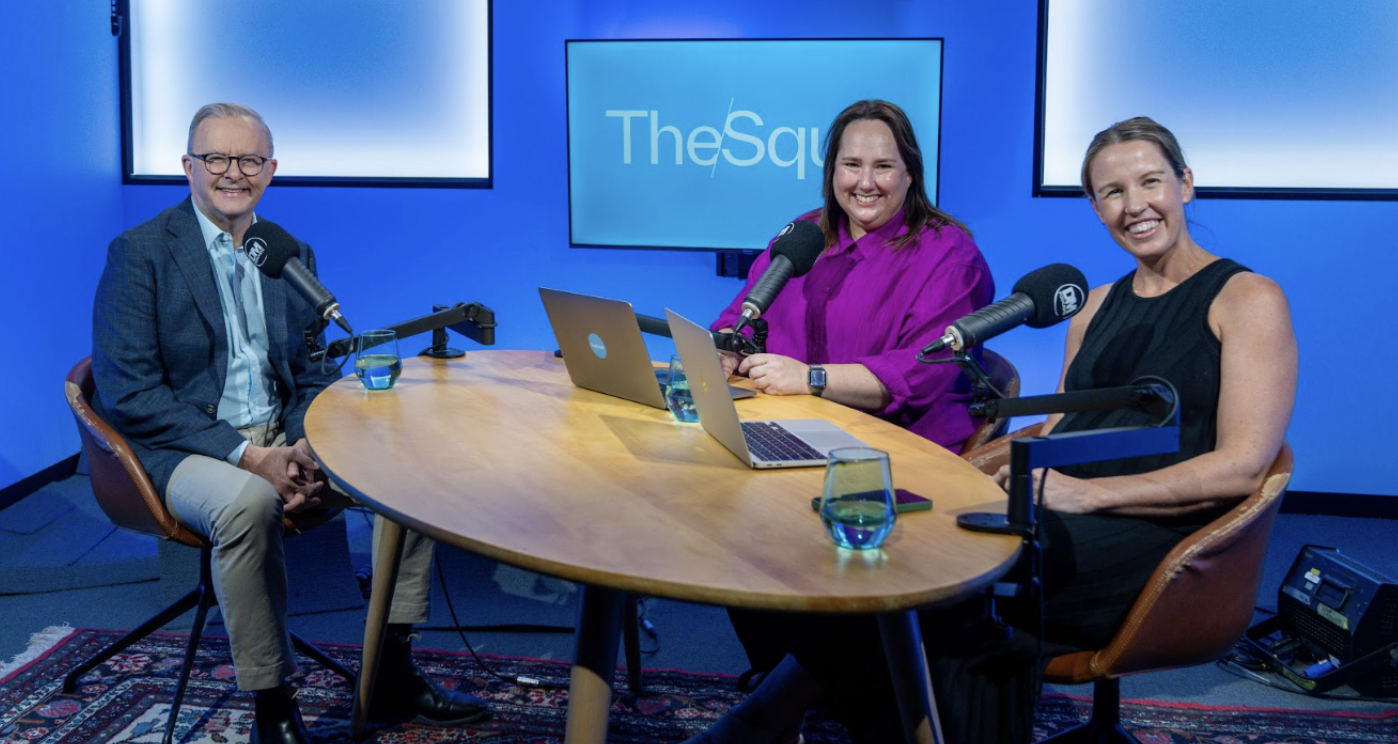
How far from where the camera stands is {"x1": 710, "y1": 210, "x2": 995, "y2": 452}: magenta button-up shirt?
8.53ft

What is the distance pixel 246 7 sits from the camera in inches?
188

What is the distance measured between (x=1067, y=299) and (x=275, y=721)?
1784mm

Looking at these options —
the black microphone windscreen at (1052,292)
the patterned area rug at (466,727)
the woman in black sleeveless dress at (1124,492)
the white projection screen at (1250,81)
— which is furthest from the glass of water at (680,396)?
the white projection screen at (1250,81)

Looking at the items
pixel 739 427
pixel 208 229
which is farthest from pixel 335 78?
pixel 739 427

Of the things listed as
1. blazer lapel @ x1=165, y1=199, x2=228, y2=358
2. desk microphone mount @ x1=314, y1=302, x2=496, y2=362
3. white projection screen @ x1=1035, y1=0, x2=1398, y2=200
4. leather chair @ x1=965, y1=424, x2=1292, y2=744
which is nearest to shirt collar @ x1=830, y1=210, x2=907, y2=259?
desk microphone mount @ x1=314, y1=302, x2=496, y2=362

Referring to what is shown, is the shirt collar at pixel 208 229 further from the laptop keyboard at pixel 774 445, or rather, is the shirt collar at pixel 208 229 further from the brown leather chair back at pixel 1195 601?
the brown leather chair back at pixel 1195 601

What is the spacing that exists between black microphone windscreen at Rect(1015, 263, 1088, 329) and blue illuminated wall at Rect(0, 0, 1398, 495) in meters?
2.81

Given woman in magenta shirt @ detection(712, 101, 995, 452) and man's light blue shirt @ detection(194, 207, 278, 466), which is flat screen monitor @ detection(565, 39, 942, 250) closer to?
woman in magenta shirt @ detection(712, 101, 995, 452)

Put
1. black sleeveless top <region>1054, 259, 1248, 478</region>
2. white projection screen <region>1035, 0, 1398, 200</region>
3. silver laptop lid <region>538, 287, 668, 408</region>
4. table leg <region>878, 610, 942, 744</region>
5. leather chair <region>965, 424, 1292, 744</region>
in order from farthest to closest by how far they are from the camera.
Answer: white projection screen <region>1035, 0, 1398, 200</region> < silver laptop lid <region>538, 287, 668, 408</region> < black sleeveless top <region>1054, 259, 1248, 478</region> < leather chair <region>965, 424, 1292, 744</region> < table leg <region>878, 610, 942, 744</region>

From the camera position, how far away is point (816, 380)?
249 cm

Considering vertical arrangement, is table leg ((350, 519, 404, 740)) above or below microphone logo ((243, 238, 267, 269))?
below

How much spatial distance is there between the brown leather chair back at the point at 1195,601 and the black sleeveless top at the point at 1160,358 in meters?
0.17

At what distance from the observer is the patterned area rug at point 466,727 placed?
8.30 feet

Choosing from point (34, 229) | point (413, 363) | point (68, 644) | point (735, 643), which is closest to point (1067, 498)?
point (735, 643)
